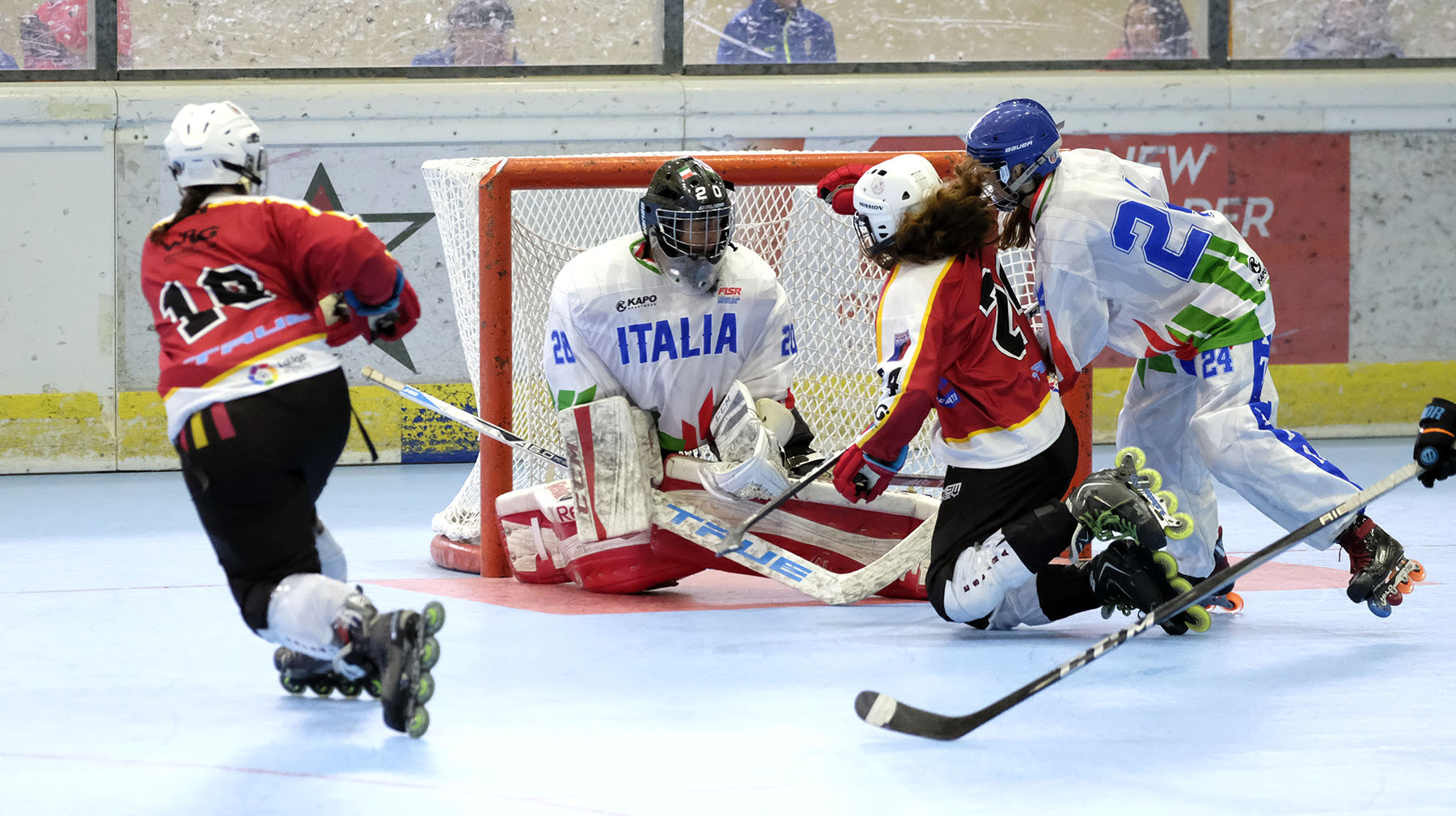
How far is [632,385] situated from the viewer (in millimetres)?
4184

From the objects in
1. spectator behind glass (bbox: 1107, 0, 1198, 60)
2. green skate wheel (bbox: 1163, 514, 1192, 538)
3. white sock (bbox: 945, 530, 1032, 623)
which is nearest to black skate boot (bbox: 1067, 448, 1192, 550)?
green skate wheel (bbox: 1163, 514, 1192, 538)

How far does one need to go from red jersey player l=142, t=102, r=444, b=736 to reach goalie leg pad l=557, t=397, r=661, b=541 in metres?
1.22

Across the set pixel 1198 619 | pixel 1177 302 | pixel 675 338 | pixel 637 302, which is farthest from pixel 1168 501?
pixel 637 302

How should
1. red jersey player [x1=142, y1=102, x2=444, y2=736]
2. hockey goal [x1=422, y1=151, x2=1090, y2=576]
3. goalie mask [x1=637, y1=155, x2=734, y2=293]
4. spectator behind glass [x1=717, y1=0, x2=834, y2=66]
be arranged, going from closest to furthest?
red jersey player [x1=142, y1=102, x2=444, y2=736], goalie mask [x1=637, y1=155, x2=734, y2=293], hockey goal [x1=422, y1=151, x2=1090, y2=576], spectator behind glass [x1=717, y1=0, x2=834, y2=66]

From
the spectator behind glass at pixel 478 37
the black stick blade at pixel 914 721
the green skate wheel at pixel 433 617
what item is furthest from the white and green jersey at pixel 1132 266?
the spectator behind glass at pixel 478 37

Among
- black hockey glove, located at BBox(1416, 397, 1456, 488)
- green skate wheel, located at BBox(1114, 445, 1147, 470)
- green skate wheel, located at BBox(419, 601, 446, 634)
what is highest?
black hockey glove, located at BBox(1416, 397, 1456, 488)

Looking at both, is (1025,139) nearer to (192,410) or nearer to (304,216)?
(304,216)

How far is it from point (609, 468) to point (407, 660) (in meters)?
1.51

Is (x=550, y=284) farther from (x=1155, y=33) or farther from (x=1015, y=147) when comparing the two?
(x=1155, y=33)

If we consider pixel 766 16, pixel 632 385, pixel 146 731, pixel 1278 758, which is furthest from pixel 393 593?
pixel 766 16

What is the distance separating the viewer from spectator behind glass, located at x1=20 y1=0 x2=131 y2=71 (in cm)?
706

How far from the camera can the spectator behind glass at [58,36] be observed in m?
7.06

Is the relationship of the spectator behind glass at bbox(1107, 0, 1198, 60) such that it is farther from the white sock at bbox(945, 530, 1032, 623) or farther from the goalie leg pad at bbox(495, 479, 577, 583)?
the white sock at bbox(945, 530, 1032, 623)

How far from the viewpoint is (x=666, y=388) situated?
4.18 metres
